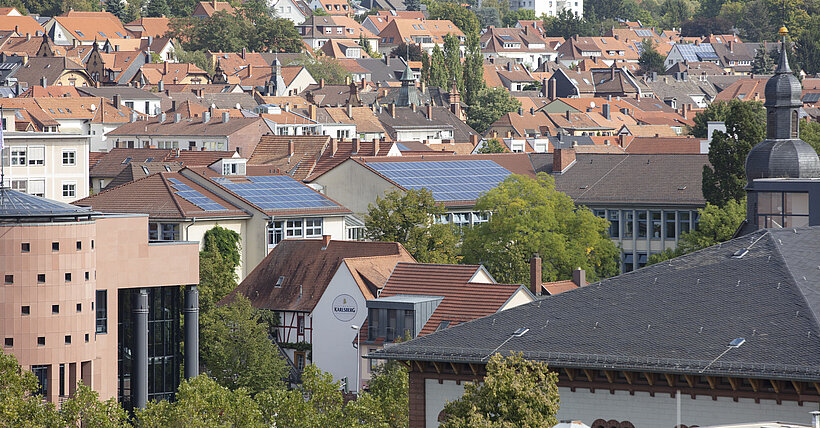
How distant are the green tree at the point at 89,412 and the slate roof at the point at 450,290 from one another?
15806 mm

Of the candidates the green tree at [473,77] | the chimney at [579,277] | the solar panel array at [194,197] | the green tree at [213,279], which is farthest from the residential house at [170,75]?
the chimney at [579,277]

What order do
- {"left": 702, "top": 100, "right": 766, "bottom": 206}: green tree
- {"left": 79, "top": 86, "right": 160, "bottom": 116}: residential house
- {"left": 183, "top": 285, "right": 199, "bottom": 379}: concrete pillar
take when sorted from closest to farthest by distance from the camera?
{"left": 183, "top": 285, "right": 199, "bottom": 379}: concrete pillar, {"left": 702, "top": 100, "right": 766, "bottom": 206}: green tree, {"left": 79, "top": 86, "right": 160, "bottom": 116}: residential house

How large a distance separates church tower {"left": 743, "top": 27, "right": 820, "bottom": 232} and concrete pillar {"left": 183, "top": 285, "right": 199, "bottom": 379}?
17024 millimetres

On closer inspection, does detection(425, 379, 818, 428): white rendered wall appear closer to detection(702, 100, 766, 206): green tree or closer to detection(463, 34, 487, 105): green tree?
detection(702, 100, 766, 206): green tree

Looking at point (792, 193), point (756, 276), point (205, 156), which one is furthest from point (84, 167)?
point (756, 276)

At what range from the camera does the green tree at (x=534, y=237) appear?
75250mm

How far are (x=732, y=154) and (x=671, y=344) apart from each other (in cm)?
4549

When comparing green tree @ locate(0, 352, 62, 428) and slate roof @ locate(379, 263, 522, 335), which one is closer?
green tree @ locate(0, 352, 62, 428)

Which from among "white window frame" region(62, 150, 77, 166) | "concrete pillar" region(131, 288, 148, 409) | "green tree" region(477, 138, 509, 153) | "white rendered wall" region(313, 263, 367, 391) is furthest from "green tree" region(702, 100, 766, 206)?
→ "green tree" region(477, 138, 509, 153)

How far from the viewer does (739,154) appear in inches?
3049

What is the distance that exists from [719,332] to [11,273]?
24819mm

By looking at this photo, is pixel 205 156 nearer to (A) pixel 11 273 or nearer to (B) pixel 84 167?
(B) pixel 84 167

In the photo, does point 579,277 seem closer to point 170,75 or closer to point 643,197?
point 643,197

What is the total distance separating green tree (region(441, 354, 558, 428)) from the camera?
3016 centimetres
